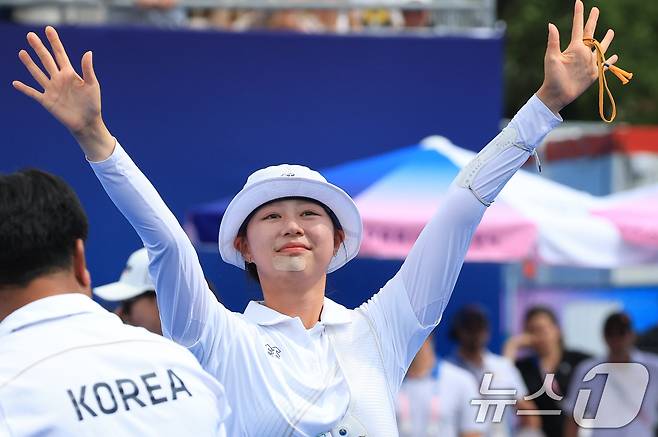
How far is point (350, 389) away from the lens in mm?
3693

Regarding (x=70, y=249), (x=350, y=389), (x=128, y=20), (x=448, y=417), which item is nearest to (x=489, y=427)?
(x=448, y=417)

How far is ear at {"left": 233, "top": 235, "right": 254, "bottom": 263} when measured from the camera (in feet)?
13.0

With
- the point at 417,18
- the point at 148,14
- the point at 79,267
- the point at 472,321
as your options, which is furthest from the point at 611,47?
the point at 79,267

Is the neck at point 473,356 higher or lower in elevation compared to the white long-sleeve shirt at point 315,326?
lower

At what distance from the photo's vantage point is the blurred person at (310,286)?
357cm

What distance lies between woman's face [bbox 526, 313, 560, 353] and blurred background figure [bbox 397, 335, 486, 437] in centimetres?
163

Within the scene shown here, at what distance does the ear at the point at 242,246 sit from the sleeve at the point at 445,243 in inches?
15.1

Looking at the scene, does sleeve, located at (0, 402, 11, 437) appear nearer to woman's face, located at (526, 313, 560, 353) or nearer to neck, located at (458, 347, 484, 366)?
neck, located at (458, 347, 484, 366)

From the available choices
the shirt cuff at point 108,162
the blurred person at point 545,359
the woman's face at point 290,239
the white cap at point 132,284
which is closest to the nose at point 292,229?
the woman's face at point 290,239

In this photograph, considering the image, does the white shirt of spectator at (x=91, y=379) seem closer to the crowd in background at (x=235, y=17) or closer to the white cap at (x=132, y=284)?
the white cap at (x=132, y=284)

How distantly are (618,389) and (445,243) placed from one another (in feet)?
13.2

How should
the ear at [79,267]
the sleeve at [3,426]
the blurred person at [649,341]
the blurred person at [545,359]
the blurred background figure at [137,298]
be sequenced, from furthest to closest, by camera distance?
the blurred person at [649,341], the blurred person at [545,359], the blurred background figure at [137,298], the ear at [79,267], the sleeve at [3,426]

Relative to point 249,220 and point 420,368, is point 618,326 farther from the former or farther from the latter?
point 249,220

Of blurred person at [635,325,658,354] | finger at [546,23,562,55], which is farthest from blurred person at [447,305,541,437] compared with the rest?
finger at [546,23,562,55]
